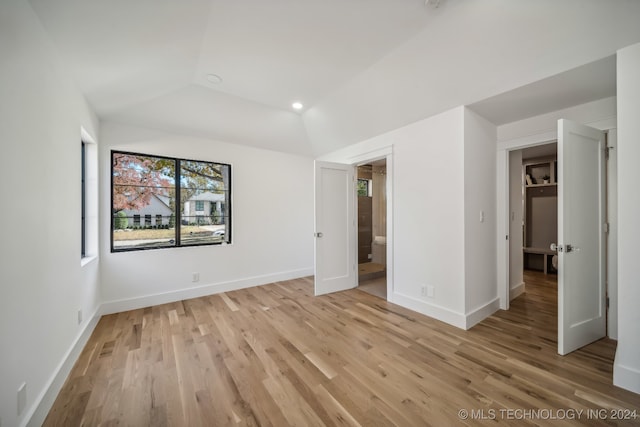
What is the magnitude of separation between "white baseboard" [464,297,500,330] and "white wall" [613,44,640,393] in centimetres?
100

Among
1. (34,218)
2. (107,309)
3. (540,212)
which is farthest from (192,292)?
(540,212)

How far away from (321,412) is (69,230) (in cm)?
245

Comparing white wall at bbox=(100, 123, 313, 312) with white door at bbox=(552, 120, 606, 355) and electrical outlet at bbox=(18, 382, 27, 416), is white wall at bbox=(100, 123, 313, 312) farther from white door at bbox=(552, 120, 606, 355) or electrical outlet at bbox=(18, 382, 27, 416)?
white door at bbox=(552, 120, 606, 355)

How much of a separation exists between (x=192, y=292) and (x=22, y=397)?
7.53ft

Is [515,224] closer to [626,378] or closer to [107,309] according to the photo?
[626,378]

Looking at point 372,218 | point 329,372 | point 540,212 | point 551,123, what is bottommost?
point 329,372

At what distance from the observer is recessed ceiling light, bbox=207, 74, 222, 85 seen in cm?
266

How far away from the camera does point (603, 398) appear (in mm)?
1547

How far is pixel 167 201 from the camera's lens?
11.3 feet

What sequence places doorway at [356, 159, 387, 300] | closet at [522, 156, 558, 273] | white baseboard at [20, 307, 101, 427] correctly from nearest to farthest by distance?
white baseboard at [20, 307, 101, 427] → closet at [522, 156, 558, 273] → doorway at [356, 159, 387, 300]

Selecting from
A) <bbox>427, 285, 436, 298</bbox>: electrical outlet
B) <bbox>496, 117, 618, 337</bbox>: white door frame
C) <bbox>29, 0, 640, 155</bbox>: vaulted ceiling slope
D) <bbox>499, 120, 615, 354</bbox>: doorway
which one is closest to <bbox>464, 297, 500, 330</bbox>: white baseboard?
<bbox>496, 117, 618, 337</bbox>: white door frame

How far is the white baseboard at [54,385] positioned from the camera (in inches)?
52.6

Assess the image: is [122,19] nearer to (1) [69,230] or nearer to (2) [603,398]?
(1) [69,230]

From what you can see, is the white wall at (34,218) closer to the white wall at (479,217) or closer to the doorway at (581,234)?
the white wall at (479,217)
